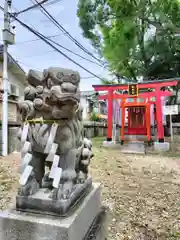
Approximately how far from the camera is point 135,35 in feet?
27.9

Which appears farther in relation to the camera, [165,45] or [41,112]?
[165,45]

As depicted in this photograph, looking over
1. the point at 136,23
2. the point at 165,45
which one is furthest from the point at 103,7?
the point at 165,45

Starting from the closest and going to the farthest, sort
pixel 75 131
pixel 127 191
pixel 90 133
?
pixel 75 131 < pixel 127 191 < pixel 90 133

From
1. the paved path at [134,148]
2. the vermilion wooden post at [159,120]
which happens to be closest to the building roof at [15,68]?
the paved path at [134,148]

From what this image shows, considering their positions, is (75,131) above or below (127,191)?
above

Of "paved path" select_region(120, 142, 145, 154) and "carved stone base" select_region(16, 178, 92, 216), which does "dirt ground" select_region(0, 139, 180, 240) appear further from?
"paved path" select_region(120, 142, 145, 154)

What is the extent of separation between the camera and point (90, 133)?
905 centimetres

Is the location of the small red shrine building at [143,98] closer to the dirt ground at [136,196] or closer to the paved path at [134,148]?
the paved path at [134,148]

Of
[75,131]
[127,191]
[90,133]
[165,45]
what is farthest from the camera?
[90,133]

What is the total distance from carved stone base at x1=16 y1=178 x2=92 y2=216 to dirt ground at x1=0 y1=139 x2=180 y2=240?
0.69 meters

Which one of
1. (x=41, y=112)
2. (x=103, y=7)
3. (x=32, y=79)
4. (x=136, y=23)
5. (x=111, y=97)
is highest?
(x=103, y=7)

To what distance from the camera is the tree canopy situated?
7.43 metres

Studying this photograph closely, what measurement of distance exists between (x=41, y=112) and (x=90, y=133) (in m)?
8.08

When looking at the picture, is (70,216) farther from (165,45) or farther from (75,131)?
(165,45)
